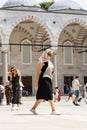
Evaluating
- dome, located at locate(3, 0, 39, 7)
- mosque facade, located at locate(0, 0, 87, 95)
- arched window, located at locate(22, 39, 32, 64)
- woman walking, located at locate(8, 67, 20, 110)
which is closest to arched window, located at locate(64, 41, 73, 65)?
mosque facade, located at locate(0, 0, 87, 95)

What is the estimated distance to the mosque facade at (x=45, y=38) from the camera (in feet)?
118

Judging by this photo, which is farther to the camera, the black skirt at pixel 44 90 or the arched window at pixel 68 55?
the arched window at pixel 68 55

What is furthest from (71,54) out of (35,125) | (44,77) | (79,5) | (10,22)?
(35,125)

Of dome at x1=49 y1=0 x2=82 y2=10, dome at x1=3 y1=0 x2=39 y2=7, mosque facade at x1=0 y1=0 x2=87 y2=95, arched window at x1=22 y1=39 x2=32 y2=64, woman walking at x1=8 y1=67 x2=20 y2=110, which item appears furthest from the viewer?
dome at x1=49 y1=0 x2=82 y2=10

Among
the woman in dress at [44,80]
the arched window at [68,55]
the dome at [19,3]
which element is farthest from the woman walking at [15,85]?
the arched window at [68,55]

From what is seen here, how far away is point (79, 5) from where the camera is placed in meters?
43.4

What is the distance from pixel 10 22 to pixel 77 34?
28.8 ft

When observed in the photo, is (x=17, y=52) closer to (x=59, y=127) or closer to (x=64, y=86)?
(x=64, y=86)

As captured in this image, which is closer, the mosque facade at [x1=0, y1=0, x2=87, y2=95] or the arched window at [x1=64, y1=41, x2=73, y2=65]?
the mosque facade at [x1=0, y1=0, x2=87, y2=95]

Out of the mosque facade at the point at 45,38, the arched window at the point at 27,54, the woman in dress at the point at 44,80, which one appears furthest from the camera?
the arched window at the point at 27,54

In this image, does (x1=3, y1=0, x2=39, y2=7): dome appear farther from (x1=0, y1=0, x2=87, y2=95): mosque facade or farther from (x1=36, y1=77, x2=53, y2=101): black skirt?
(x1=36, y1=77, x2=53, y2=101): black skirt

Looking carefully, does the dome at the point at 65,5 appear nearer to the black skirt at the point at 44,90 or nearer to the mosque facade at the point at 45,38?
the mosque facade at the point at 45,38

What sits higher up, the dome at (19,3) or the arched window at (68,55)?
the dome at (19,3)

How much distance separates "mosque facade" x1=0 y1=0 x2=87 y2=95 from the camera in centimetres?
3597
